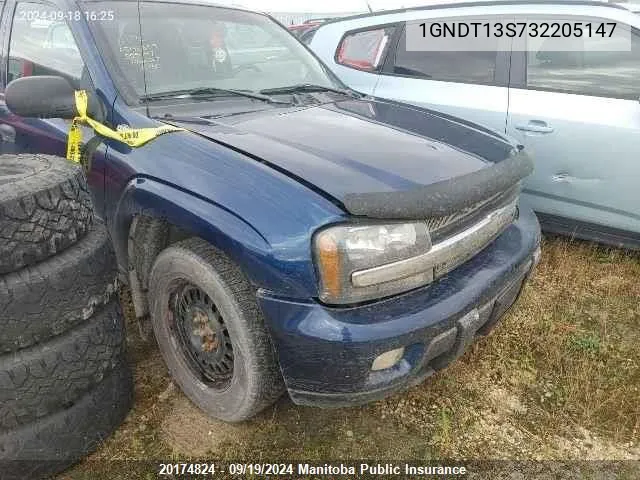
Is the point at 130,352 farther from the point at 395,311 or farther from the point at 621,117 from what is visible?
the point at 621,117

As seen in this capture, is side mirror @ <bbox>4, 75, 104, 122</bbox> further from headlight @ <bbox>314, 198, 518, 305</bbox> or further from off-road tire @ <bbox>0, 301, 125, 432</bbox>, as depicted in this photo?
headlight @ <bbox>314, 198, 518, 305</bbox>

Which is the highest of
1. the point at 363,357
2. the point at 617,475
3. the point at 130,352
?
the point at 363,357

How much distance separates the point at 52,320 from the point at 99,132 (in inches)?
38.3

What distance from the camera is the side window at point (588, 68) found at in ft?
11.3

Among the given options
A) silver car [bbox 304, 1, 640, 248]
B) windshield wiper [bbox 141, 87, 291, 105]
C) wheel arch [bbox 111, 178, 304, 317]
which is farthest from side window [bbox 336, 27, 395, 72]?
wheel arch [bbox 111, 178, 304, 317]

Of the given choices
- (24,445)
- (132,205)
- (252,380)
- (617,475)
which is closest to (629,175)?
(617,475)

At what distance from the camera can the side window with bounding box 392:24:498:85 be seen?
12.7 ft

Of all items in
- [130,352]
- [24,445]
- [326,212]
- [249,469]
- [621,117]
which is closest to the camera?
[326,212]

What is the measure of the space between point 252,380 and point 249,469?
40 centimetres

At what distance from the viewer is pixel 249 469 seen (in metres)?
2.07

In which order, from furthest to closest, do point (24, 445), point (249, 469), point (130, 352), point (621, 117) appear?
point (621, 117), point (130, 352), point (249, 469), point (24, 445)

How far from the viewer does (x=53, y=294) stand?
70.9 inches

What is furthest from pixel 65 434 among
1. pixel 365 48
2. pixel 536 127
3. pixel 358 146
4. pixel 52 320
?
pixel 365 48

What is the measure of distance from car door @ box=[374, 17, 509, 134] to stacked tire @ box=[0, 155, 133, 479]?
2706mm
